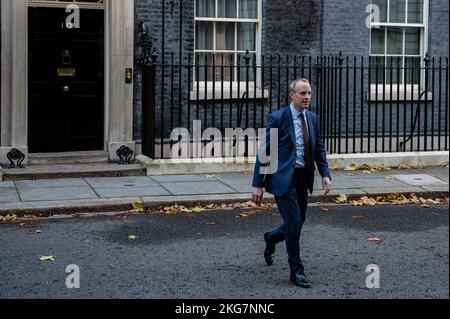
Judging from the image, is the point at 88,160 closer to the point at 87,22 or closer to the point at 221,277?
the point at 87,22

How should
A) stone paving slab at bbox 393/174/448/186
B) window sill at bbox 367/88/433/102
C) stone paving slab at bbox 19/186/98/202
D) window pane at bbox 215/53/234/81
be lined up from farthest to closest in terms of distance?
window sill at bbox 367/88/433/102, window pane at bbox 215/53/234/81, stone paving slab at bbox 393/174/448/186, stone paving slab at bbox 19/186/98/202

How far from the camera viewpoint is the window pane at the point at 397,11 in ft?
51.5

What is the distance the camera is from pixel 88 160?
1331 cm

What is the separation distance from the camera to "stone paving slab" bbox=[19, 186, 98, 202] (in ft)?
33.6

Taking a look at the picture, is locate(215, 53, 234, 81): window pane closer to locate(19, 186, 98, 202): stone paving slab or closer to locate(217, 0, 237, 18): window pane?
locate(217, 0, 237, 18): window pane

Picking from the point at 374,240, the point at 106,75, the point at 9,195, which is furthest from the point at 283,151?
the point at 106,75

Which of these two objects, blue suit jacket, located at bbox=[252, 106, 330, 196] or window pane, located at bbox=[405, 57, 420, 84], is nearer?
blue suit jacket, located at bbox=[252, 106, 330, 196]

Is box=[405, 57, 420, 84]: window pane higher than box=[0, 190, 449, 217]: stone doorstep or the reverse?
higher

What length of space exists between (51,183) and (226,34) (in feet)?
16.3

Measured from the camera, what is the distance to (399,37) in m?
15.9
